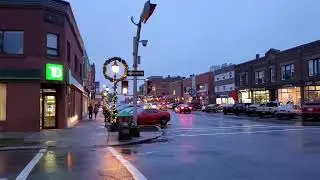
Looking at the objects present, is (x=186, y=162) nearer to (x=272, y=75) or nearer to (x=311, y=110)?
(x=311, y=110)

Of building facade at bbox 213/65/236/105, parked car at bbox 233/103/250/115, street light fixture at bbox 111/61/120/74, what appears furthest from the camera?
building facade at bbox 213/65/236/105

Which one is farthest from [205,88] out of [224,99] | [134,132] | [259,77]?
[134,132]

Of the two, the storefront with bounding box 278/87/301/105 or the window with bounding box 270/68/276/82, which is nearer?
the storefront with bounding box 278/87/301/105

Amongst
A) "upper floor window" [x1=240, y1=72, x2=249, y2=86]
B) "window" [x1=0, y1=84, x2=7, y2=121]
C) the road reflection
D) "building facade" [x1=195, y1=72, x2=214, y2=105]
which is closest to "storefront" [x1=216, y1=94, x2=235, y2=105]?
"building facade" [x1=195, y1=72, x2=214, y2=105]

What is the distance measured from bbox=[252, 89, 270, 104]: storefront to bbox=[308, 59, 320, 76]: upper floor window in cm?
1387

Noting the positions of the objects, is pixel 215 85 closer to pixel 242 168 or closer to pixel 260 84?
pixel 260 84

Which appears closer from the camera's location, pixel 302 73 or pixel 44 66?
pixel 44 66

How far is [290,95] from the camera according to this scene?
224ft

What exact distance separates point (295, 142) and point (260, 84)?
5657cm

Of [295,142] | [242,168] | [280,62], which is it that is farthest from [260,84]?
[242,168]

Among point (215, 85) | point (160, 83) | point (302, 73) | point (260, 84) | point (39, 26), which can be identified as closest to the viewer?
point (39, 26)

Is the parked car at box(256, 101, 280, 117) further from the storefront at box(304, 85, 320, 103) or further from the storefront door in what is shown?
the storefront door

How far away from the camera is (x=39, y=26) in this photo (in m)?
31.7

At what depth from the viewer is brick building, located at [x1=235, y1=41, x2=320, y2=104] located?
62188 millimetres
